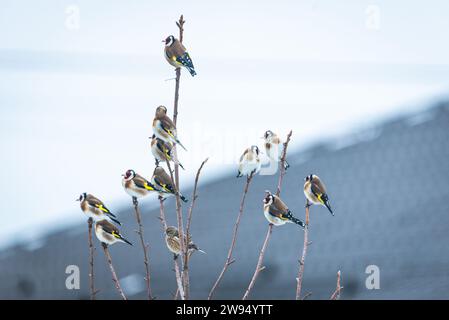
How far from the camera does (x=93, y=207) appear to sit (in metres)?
7.77

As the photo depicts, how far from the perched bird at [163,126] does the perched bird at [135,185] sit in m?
0.89

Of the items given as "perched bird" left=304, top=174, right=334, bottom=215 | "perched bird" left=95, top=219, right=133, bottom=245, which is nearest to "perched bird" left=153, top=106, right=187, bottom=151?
"perched bird" left=95, top=219, right=133, bottom=245

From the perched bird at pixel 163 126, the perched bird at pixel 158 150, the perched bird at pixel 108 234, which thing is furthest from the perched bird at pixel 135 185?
the perched bird at pixel 163 126

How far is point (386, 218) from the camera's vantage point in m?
29.2

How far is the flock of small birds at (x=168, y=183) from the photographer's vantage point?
7055 millimetres

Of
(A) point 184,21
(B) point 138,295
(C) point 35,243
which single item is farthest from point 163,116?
(C) point 35,243

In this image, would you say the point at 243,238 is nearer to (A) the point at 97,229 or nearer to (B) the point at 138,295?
(B) the point at 138,295

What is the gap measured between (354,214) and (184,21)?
23.5 meters

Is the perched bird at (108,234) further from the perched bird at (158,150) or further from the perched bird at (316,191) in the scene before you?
the perched bird at (316,191)

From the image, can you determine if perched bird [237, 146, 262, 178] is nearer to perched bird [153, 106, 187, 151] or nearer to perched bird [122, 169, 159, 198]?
perched bird [122, 169, 159, 198]

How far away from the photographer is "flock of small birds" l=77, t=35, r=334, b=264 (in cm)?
705

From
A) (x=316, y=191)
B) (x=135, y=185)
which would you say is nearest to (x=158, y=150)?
(x=135, y=185)

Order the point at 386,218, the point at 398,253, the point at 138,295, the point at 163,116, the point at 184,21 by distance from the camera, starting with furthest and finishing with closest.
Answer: the point at 386,218
the point at 398,253
the point at 138,295
the point at 163,116
the point at 184,21
